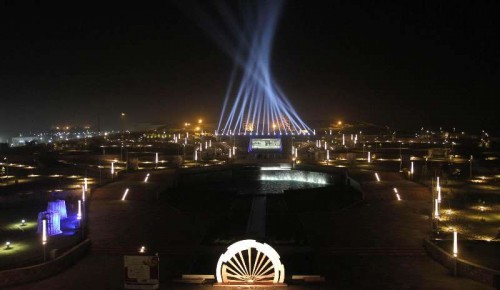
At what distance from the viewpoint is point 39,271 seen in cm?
1430

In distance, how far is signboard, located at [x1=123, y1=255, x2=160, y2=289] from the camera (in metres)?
11.9

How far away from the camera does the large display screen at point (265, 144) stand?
53344 mm

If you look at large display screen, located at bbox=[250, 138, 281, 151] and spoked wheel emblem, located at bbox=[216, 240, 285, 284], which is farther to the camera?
large display screen, located at bbox=[250, 138, 281, 151]

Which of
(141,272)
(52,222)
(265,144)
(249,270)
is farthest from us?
(265,144)

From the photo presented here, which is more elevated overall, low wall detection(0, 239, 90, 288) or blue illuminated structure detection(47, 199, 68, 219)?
blue illuminated structure detection(47, 199, 68, 219)

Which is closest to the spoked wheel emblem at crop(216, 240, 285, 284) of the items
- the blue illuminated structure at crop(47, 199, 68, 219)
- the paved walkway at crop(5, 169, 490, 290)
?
the paved walkway at crop(5, 169, 490, 290)

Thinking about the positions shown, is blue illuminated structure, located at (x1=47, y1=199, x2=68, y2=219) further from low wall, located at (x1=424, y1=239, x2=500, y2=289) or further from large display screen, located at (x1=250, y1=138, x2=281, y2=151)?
large display screen, located at (x1=250, y1=138, x2=281, y2=151)

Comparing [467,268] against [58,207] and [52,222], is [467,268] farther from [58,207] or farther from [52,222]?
[58,207]

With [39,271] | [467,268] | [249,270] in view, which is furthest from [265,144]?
[249,270]

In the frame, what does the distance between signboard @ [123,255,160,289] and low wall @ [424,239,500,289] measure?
7.75 meters

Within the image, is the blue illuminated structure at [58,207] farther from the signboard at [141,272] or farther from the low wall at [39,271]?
the signboard at [141,272]

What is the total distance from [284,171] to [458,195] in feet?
46.4

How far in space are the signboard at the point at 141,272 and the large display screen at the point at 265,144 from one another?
4124cm

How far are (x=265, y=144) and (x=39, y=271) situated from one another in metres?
40.0
